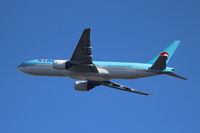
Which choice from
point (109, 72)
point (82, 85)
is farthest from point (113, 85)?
point (109, 72)

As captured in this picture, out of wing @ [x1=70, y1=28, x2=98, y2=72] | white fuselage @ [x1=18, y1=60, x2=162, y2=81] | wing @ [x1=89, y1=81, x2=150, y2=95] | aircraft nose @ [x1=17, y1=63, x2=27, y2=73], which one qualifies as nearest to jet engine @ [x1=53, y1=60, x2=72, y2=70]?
wing @ [x1=70, y1=28, x2=98, y2=72]

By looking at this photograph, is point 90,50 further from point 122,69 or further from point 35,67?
→ point 35,67

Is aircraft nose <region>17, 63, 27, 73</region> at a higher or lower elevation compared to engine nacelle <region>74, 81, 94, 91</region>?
higher

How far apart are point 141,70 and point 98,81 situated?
9064 millimetres

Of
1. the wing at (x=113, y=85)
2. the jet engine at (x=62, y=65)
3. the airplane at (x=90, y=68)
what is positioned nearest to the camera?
the airplane at (x=90, y=68)

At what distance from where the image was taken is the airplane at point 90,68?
47500 millimetres

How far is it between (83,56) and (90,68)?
301 cm

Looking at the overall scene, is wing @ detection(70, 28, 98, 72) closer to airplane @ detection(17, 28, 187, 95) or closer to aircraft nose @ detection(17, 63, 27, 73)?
airplane @ detection(17, 28, 187, 95)

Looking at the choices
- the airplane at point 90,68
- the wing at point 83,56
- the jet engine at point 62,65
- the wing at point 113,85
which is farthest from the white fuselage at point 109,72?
the wing at point 113,85

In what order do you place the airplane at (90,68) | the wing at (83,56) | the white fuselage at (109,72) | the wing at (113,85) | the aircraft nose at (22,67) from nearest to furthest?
1. the wing at (83,56)
2. the airplane at (90,68)
3. the white fuselage at (109,72)
4. the aircraft nose at (22,67)
5. the wing at (113,85)

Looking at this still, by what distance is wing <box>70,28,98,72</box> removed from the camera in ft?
147

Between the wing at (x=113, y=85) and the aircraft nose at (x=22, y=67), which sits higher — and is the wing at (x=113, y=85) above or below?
below

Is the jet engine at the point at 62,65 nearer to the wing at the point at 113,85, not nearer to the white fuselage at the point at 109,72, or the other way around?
the white fuselage at the point at 109,72

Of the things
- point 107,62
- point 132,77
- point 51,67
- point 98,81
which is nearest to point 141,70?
point 132,77
